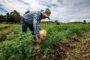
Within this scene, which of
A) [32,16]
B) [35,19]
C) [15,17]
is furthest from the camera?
[15,17]

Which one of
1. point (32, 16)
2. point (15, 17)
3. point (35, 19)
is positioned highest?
point (15, 17)

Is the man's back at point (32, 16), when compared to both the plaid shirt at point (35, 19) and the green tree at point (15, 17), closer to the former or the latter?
the plaid shirt at point (35, 19)

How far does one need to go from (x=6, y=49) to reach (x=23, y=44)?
34cm

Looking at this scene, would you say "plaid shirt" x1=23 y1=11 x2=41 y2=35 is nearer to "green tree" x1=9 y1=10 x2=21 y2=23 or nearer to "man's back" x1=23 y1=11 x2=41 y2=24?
"man's back" x1=23 y1=11 x2=41 y2=24

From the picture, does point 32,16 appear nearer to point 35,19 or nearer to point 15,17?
point 35,19

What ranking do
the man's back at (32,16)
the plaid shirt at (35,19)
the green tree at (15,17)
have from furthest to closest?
the green tree at (15,17), the man's back at (32,16), the plaid shirt at (35,19)

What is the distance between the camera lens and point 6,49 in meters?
1.69

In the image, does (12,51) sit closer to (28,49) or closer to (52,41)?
(28,49)

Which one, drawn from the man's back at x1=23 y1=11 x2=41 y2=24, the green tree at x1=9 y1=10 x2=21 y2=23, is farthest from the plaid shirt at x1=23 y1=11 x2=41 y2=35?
the green tree at x1=9 y1=10 x2=21 y2=23

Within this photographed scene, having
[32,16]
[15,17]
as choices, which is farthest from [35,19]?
[15,17]

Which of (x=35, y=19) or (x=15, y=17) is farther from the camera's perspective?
(x=15, y=17)

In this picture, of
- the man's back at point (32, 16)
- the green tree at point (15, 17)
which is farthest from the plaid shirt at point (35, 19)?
the green tree at point (15, 17)

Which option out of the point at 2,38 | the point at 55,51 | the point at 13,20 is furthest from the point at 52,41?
the point at 13,20

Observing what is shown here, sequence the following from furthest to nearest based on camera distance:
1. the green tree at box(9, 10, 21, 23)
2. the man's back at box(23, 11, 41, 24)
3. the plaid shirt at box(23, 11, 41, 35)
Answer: the green tree at box(9, 10, 21, 23), the man's back at box(23, 11, 41, 24), the plaid shirt at box(23, 11, 41, 35)
